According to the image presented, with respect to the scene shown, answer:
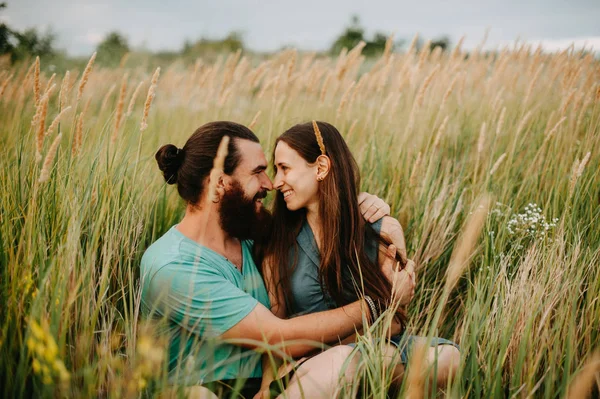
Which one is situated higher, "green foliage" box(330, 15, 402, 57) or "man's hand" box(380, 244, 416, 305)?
"green foliage" box(330, 15, 402, 57)

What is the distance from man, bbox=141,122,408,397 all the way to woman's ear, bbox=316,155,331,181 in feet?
1.05

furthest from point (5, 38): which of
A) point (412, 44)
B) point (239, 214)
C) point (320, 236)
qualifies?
point (320, 236)

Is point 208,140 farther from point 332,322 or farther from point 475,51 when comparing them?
point 475,51

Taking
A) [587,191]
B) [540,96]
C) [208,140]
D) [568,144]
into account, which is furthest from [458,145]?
[208,140]

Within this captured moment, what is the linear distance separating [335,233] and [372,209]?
0.27m

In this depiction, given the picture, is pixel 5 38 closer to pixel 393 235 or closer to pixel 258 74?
pixel 258 74

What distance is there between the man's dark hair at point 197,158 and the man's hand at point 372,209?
772mm

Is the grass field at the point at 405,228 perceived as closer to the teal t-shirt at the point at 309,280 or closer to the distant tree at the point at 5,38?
the teal t-shirt at the point at 309,280

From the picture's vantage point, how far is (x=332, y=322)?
6.61 ft

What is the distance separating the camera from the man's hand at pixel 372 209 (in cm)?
240

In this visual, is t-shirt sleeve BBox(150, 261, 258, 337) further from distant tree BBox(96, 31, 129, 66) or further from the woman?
distant tree BBox(96, 31, 129, 66)

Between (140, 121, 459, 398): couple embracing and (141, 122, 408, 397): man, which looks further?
(140, 121, 459, 398): couple embracing

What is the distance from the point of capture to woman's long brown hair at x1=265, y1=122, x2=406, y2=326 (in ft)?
7.58

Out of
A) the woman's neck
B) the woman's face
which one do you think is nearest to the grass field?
the woman's face
